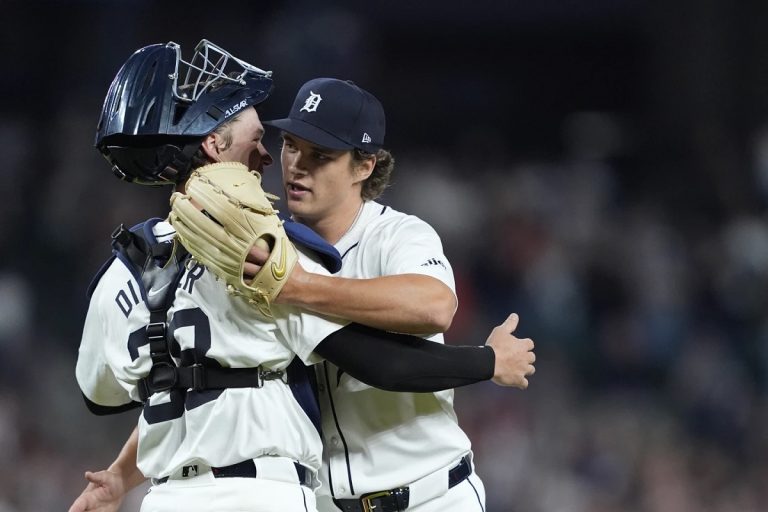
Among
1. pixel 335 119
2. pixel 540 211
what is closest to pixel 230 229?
pixel 335 119

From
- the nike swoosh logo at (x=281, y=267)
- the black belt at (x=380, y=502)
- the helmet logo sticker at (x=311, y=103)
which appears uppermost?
the helmet logo sticker at (x=311, y=103)

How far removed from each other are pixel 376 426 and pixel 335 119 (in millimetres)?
809

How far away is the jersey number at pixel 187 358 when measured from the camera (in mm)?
2248

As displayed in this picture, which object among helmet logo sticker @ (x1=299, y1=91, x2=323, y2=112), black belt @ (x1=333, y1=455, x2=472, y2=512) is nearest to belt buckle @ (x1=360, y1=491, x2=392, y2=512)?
black belt @ (x1=333, y1=455, x2=472, y2=512)

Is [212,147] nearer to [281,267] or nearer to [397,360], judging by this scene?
[281,267]

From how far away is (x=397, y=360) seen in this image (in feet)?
7.81

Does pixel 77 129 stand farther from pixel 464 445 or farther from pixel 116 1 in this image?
pixel 464 445

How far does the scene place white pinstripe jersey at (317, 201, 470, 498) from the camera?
8.79 ft

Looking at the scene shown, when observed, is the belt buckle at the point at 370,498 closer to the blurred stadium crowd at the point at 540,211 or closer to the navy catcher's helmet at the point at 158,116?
the navy catcher's helmet at the point at 158,116

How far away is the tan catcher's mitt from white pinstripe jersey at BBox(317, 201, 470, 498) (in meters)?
0.49

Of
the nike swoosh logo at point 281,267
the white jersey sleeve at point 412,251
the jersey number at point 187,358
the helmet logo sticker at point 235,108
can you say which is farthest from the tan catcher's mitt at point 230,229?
the white jersey sleeve at point 412,251

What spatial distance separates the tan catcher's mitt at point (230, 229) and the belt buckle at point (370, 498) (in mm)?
732

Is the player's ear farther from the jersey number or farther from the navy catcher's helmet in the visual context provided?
the jersey number

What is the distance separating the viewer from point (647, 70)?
8789mm
